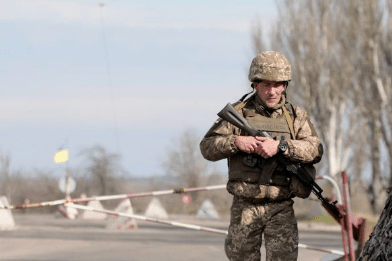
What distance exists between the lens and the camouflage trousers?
5.98 m

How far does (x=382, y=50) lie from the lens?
3478 centimetres

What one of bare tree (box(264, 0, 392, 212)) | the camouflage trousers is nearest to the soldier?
the camouflage trousers

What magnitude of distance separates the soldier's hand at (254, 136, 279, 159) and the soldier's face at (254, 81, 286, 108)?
299 millimetres

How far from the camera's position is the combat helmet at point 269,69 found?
5.93 metres

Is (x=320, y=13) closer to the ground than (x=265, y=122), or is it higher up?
higher up

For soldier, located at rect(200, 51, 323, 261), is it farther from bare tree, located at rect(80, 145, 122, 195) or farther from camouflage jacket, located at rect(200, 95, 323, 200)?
bare tree, located at rect(80, 145, 122, 195)

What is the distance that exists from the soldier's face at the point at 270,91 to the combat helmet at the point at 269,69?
0.06 m

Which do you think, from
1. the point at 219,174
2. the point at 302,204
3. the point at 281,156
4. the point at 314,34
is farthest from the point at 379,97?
the point at 281,156

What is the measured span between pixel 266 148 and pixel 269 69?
49cm

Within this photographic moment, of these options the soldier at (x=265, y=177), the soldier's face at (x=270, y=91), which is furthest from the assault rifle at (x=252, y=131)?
the soldier's face at (x=270, y=91)

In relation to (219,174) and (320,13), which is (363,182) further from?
(219,174)

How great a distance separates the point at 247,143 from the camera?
19.1 ft

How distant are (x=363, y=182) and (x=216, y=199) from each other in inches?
453

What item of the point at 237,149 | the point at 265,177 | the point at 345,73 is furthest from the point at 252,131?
the point at 345,73
